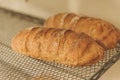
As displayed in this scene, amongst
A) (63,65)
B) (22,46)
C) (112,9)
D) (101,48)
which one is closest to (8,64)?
(22,46)

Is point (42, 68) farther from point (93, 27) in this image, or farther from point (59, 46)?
point (93, 27)

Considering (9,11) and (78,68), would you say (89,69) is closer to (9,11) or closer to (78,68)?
(78,68)

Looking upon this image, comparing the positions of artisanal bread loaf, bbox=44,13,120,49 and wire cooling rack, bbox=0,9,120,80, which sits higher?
artisanal bread loaf, bbox=44,13,120,49

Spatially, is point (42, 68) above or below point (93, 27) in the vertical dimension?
below

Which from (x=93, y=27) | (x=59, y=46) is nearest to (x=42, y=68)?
(x=59, y=46)
